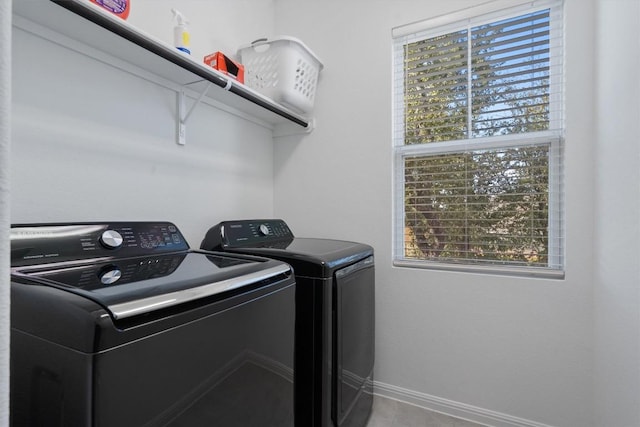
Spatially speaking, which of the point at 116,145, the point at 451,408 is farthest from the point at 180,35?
the point at 451,408

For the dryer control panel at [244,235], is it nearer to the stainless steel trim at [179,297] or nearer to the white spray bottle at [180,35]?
the stainless steel trim at [179,297]

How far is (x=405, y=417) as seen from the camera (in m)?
1.81

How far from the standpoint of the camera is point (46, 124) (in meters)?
1.13

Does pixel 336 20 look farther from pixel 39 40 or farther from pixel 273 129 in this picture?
pixel 39 40

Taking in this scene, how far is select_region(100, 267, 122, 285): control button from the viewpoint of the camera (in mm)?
A: 746

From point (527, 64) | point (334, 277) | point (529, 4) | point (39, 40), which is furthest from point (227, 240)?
point (529, 4)

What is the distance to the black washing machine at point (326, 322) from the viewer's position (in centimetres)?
129

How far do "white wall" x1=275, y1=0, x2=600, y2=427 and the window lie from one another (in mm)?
82

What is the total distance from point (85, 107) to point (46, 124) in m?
0.16

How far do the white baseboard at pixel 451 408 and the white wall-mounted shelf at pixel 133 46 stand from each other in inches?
73.3

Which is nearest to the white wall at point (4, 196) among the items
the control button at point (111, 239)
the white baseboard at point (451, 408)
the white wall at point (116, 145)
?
the control button at point (111, 239)

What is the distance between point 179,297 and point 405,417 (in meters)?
1.68

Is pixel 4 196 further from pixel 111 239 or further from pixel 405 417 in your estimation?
pixel 405 417

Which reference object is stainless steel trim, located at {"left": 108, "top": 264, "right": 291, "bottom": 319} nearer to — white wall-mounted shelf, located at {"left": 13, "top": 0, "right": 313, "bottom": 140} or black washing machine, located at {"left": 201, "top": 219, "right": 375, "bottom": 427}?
black washing machine, located at {"left": 201, "top": 219, "right": 375, "bottom": 427}
